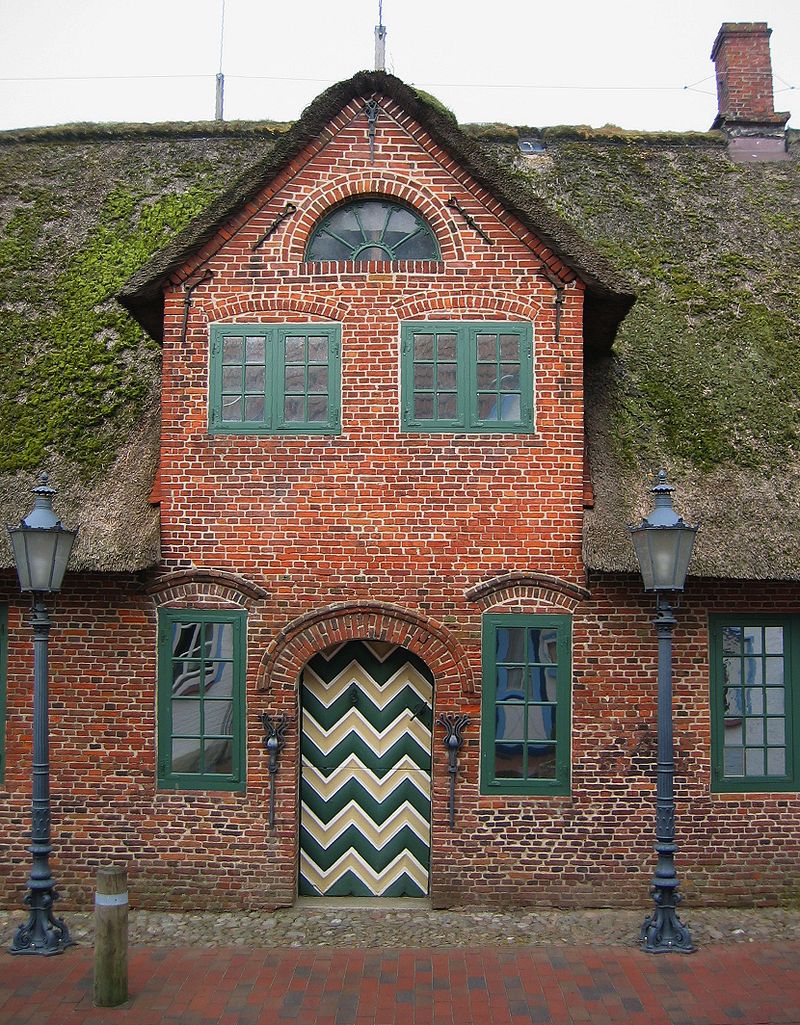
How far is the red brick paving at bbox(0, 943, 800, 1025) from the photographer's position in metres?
6.72

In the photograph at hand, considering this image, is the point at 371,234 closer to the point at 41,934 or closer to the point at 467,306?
the point at 467,306

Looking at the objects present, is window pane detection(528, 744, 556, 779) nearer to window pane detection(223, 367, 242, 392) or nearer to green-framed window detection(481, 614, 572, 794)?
green-framed window detection(481, 614, 572, 794)

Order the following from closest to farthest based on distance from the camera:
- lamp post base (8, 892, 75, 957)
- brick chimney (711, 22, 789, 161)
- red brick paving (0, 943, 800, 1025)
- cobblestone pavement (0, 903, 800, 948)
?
red brick paving (0, 943, 800, 1025) < lamp post base (8, 892, 75, 957) < cobblestone pavement (0, 903, 800, 948) < brick chimney (711, 22, 789, 161)

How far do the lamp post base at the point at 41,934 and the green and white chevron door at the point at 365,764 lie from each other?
2.44 metres

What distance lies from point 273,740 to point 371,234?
5196mm

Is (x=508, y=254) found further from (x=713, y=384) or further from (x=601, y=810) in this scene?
(x=601, y=810)

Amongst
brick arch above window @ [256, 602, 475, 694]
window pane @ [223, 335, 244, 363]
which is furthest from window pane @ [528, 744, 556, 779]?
window pane @ [223, 335, 244, 363]

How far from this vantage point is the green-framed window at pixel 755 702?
30.0ft

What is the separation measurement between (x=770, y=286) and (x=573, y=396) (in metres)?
3.89

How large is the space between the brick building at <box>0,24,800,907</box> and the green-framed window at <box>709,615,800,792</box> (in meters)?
0.03

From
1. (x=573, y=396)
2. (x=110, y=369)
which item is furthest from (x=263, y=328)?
(x=573, y=396)

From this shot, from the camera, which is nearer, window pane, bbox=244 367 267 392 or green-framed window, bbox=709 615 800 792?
green-framed window, bbox=709 615 800 792

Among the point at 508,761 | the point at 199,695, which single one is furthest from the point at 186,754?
the point at 508,761

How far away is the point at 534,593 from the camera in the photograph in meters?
9.08
